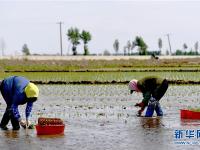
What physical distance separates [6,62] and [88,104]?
43.6 m

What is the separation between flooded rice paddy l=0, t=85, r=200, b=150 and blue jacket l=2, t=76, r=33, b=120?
1.91ft

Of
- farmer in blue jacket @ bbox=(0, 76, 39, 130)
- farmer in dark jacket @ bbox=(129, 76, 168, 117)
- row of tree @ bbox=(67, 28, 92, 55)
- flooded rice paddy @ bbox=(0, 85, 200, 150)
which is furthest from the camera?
row of tree @ bbox=(67, 28, 92, 55)

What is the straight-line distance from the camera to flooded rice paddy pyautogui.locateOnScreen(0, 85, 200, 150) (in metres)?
11.7

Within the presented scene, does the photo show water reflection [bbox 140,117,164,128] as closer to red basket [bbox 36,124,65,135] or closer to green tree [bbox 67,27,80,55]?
red basket [bbox 36,124,65,135]

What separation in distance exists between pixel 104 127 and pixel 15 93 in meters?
2.54

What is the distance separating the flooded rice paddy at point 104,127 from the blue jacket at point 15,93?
1.91 ft

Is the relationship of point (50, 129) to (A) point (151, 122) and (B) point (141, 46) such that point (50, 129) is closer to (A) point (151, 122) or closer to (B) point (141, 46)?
(A) point (151, 122)

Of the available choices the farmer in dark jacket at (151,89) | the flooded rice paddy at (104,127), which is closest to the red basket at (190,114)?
the flooded rice paddy at (104,127)

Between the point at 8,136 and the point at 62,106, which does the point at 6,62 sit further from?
the point at 8,136

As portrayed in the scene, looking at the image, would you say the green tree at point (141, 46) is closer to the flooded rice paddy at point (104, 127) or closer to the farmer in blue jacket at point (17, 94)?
the flooded rice paddy at point (104, 127)

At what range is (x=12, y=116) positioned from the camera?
13.9 m

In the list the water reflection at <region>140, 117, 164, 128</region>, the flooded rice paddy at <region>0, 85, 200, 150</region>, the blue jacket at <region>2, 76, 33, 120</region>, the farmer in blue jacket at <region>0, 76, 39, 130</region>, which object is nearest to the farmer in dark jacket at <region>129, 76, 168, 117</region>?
the water reflection at <region>140, 117, 164, 128</region>

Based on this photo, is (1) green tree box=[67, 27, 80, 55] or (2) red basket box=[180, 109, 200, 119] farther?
(1) green tree box=[67, 27, 80, 55]

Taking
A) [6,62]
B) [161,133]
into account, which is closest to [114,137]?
[161,133]
